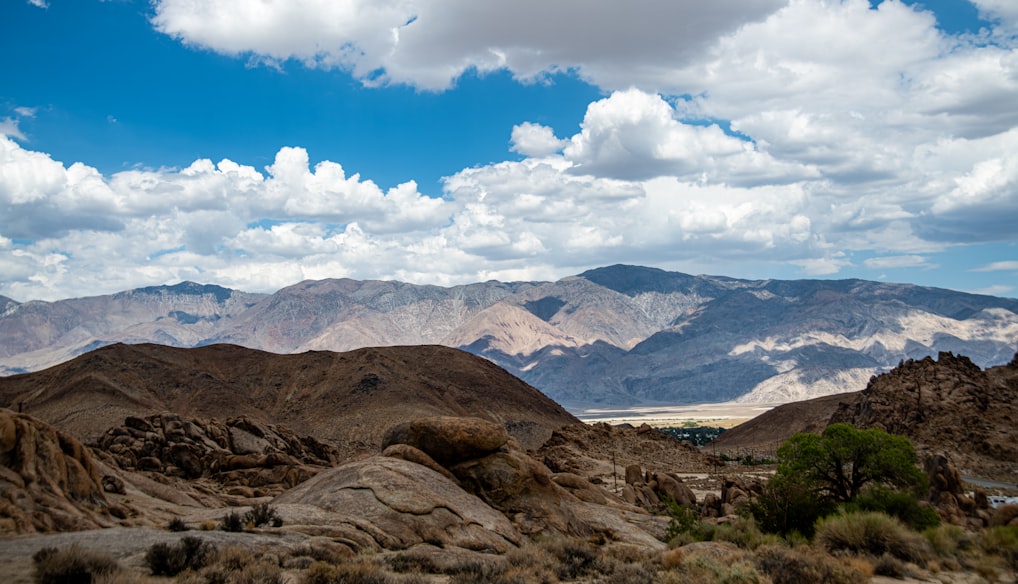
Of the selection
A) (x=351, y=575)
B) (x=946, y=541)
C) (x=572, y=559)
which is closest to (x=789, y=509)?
(x=946, y=541)

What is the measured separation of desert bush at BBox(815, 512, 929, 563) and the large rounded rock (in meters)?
13.1

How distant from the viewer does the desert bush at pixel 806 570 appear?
1795 cm

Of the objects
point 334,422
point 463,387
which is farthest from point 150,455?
point 463,387

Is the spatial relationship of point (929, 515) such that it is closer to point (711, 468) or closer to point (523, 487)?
point (523, 487)

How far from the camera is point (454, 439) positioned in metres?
31.5

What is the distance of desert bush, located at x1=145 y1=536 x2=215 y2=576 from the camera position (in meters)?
15.6

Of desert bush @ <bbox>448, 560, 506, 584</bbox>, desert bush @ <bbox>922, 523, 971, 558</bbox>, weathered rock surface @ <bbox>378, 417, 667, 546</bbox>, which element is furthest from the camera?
weathered rock surface @ <bbox>378, 417, 667, 546</bbox>

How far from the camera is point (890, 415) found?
92438 millimetres

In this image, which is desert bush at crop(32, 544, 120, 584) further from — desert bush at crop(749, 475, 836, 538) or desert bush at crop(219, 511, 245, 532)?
desert bush at crop(749, 475, 836, 538)

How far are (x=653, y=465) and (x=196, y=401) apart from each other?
203ft

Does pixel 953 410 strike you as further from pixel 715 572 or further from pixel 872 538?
pixel 715 572

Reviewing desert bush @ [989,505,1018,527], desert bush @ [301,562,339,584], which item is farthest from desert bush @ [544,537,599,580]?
desert bush @ [989,505,1018,527]

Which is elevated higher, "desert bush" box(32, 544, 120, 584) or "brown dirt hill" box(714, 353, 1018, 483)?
"desert bush" box(32, 544, 120, 584)

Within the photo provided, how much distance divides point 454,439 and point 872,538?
15.8 meters
